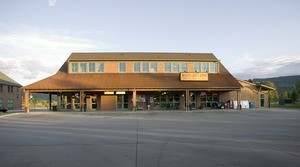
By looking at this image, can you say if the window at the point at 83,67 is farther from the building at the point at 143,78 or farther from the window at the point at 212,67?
the window at the point at 212,67

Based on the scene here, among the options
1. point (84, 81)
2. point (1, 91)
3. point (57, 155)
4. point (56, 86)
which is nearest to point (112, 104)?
point (84, 81)

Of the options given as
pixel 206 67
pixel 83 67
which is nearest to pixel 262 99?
pixel 206 67

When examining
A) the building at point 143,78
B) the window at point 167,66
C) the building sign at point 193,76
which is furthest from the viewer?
the window at point 167,66

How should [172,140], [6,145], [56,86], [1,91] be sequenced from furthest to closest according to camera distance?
[1,91], [56,86], [172,140], [6,145]

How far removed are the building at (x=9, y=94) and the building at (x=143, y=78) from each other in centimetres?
1764

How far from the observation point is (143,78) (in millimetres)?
38375

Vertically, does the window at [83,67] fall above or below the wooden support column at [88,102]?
above

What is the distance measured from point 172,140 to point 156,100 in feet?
99.7

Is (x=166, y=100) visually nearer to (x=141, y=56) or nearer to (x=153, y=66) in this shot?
(x=153, y=66)

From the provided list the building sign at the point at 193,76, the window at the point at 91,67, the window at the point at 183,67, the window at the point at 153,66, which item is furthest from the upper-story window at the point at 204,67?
the window at the point at 91,67

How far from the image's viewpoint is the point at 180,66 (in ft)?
136

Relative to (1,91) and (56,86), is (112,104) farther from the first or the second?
(1,91)

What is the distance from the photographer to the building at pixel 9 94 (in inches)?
2128

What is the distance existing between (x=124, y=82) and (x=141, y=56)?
6.52 m
